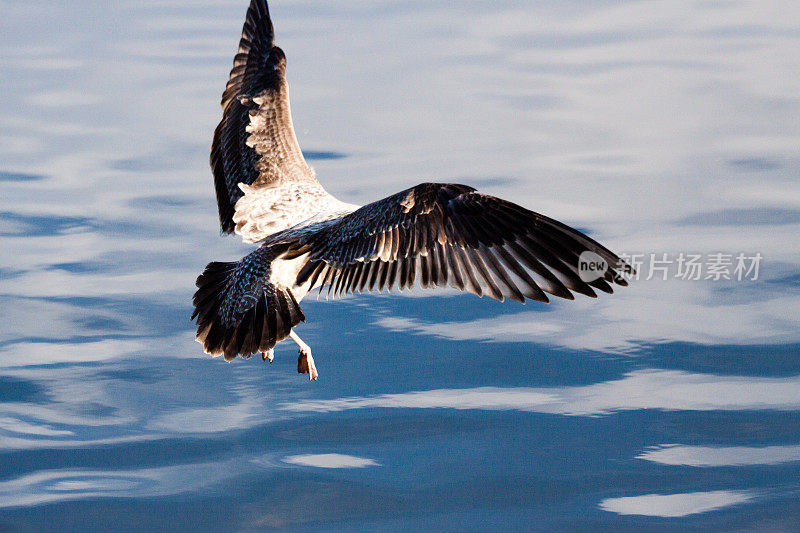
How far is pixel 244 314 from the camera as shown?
607 cm

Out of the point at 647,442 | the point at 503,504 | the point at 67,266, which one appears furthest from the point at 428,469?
the point at 67,266

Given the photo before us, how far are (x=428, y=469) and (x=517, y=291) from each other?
5.10 feet

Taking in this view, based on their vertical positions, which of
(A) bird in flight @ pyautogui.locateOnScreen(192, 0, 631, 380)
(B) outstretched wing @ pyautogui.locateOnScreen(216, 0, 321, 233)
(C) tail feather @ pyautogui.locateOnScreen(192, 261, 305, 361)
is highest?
(B) outstretched wing @ pyautogui.locateOnScreen(216, 0, 321, 233)

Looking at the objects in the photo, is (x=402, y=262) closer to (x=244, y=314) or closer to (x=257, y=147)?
(x=244, y=314)

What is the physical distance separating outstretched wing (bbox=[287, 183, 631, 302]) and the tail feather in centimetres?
31

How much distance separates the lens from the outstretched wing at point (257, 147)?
7.54 metres

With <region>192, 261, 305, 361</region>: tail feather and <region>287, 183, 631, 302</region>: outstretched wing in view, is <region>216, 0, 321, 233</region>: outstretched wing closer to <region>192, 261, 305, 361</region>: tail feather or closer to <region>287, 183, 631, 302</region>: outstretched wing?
<region>192, 261, 305, 361</region>: tail feather

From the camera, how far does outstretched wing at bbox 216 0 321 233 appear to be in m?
7.54

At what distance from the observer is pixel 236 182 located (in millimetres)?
7797

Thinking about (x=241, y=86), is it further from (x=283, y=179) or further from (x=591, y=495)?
(x=591, y=495)

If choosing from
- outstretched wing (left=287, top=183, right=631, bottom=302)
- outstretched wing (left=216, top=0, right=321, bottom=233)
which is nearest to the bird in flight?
outstretched wing (left=287, top=183, right=631, bottom=302)

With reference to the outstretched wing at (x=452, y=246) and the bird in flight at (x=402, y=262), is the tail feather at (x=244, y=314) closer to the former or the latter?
the bird in flight at (x=402, y=262)

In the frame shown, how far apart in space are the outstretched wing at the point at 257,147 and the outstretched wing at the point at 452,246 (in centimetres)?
144

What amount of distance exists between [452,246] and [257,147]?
228cm
